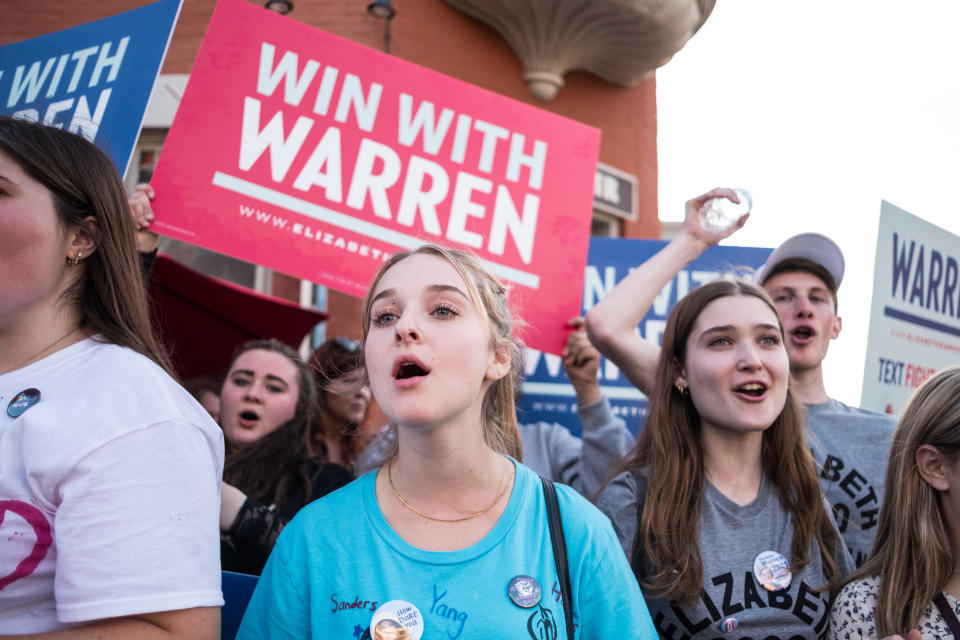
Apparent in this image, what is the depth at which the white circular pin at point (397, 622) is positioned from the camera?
154 cm

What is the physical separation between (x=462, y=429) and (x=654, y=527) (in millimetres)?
777

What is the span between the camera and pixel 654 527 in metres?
2.27

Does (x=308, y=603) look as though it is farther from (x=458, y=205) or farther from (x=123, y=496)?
(x=458, y=205)

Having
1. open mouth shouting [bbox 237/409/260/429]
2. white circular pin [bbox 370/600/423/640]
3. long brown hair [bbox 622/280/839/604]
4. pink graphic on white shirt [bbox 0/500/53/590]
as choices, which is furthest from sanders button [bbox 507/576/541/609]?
open mouth shouting [bbox 237/409/260/429]

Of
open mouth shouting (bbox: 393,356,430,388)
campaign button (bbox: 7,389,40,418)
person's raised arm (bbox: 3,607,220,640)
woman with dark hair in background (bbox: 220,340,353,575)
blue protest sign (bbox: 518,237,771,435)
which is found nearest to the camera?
person's raised arm (bbox: 3,607,220,640)

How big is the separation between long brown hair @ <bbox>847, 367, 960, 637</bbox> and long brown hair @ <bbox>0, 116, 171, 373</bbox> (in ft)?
5.74

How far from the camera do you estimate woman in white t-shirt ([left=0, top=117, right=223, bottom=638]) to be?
1.32 meters

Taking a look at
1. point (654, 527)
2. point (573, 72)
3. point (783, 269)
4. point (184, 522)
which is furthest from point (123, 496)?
point (573, 72)

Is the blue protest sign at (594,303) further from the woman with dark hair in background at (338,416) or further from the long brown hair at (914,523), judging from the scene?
the long brown hair at (914,523)

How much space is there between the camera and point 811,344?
3234 millimetres

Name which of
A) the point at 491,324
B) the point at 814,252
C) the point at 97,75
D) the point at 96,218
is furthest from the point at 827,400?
the point at 97,75

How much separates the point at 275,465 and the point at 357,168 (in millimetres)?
1113

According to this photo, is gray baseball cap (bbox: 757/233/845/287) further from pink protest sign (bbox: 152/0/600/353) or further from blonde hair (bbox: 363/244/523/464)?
blonde hair (bbox: 363/244/523/464)

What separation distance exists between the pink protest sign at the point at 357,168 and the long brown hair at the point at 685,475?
0.62 meters
